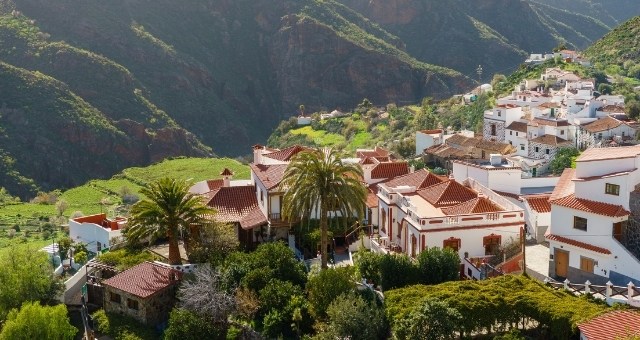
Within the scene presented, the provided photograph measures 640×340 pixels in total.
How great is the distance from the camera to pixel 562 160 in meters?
58.3

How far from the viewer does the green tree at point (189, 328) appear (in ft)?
103

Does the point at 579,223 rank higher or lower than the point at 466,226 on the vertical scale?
higher

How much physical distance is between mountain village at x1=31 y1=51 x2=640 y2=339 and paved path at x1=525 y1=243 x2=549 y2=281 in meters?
0.05

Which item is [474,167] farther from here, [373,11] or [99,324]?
[373,11]

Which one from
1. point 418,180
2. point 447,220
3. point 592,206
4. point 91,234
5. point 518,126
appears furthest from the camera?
point 518,126

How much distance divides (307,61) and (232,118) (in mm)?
30801

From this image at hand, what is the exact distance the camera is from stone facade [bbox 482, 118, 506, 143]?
2744 inches

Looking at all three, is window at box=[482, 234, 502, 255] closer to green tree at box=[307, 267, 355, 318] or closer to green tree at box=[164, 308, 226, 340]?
green tree at box=[307, 267, 355, 318]

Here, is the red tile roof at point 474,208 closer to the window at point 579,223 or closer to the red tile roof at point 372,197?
the window at point 579,223

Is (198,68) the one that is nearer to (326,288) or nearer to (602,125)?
(602,125)

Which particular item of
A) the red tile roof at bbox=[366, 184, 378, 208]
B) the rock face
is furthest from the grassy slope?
the rock face

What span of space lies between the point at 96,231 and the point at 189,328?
19.1 meters

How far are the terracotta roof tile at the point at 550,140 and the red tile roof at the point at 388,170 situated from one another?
22368 millimetres

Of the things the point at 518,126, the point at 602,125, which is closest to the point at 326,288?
the point at 602,125
